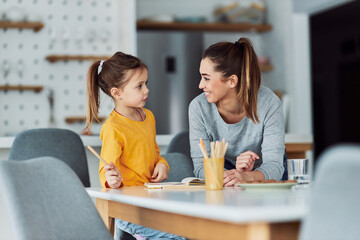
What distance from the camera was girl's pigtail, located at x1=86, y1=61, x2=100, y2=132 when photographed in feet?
6.69

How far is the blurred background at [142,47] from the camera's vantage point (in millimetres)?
5113

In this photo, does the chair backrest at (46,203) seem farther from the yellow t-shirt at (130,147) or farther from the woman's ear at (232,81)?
the woman's ear at (232,81)

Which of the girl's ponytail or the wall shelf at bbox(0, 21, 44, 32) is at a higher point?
the wall shelf at bbox(0, 21, 44, 32)

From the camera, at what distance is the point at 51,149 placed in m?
2.55

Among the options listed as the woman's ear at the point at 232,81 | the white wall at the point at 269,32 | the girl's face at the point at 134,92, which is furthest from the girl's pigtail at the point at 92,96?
the white wall at the point at 269,32

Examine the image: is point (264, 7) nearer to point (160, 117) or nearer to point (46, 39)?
point (160, 117)

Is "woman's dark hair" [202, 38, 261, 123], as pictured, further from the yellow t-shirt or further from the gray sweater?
the yellow t-shirt

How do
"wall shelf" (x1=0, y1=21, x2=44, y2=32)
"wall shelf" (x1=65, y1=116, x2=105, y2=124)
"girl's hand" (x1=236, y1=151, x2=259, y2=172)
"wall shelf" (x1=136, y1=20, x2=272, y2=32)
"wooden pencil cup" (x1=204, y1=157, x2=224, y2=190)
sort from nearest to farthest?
"wooden pencil cup" (x1=204, y1=157, x2=224, y2=190) < "girl's hand" (x1=236, y1=151, x2=259, y2=172) < "wall shelf" (x1=0, y1=21, x2=44, y2=32) < "wall shelf" (x1=65, y1=116, x2=105, y2=124) < "wall shelf" (x1=136, y1=20, x2=272, y2=32)

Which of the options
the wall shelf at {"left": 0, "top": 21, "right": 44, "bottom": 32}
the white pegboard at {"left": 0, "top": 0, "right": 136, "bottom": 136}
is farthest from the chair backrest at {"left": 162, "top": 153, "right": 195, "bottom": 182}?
the wall shelf at {"left": 0, "top": 21, "right": 44, "bottom": 32}

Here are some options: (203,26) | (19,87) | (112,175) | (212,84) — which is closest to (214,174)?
(112,175)

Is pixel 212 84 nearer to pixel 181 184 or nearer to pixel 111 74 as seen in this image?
pixel 111 74

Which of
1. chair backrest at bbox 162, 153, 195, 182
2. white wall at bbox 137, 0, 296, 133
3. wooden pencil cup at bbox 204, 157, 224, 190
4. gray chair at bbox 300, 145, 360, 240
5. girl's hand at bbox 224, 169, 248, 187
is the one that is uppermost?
white wall at bbox 137, 0, 296, 133

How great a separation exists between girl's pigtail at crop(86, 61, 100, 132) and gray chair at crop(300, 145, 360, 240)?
129 cm

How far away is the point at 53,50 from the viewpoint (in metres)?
5.23
